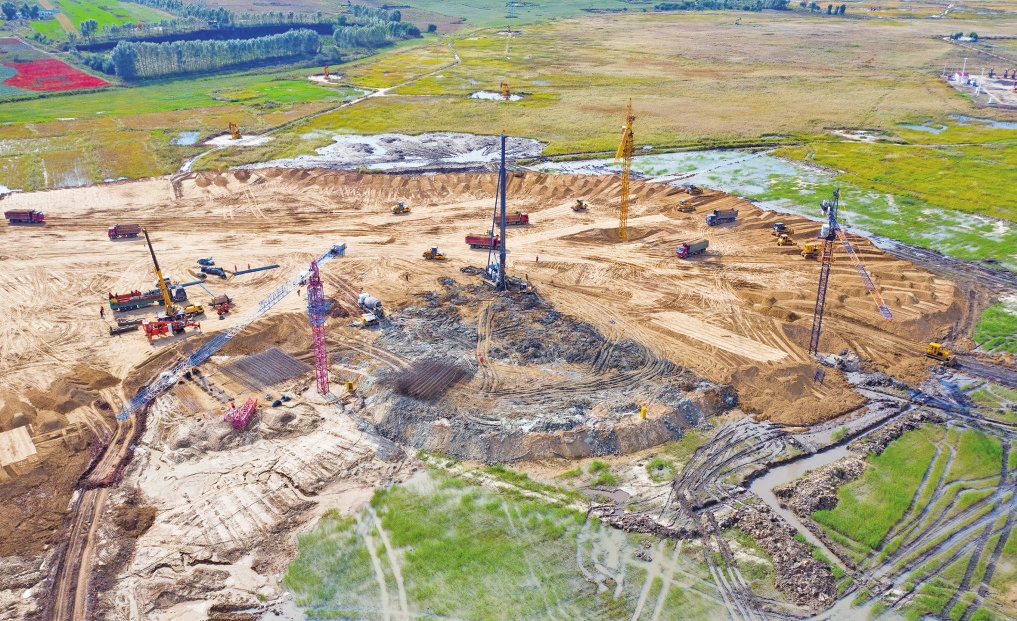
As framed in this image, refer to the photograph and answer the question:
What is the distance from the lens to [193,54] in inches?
5871

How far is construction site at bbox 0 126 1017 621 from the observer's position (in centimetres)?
3198

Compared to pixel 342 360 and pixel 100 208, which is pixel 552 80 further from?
pixel 342 360

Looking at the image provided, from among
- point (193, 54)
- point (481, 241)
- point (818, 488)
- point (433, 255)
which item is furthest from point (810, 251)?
point (193, 54)

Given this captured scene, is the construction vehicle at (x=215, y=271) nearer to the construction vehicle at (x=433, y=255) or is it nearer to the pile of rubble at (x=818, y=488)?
the construction vehicle at (x=433, y=255)

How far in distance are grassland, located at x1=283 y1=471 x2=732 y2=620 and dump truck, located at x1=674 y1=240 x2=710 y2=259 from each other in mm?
35821

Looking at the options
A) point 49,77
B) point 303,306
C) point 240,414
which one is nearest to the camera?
point 240,414

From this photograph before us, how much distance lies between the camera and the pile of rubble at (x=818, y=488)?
34969 millimetres

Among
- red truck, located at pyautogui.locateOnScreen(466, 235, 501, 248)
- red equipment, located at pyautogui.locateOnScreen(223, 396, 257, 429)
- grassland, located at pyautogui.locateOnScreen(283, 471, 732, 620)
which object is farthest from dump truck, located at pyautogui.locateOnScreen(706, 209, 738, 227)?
red equipment, located at pyautogui.locateOnScreen(223, 396, 257, 429)

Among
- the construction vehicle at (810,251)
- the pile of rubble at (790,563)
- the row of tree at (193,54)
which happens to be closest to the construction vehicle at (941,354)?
the construction vehicle at (810,251)

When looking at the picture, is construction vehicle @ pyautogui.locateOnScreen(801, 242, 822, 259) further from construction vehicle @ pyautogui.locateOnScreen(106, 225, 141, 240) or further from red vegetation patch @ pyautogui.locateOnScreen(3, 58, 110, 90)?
red vegetation patch @ pyautogui.locateOnScreen(3, 58, 110, 90)

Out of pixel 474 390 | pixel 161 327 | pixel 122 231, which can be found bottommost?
pixel 474 390

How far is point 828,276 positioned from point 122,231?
2653 inches

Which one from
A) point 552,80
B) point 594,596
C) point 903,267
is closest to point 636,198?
point 903,267

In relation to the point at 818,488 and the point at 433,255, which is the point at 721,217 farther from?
the point at 818,488
